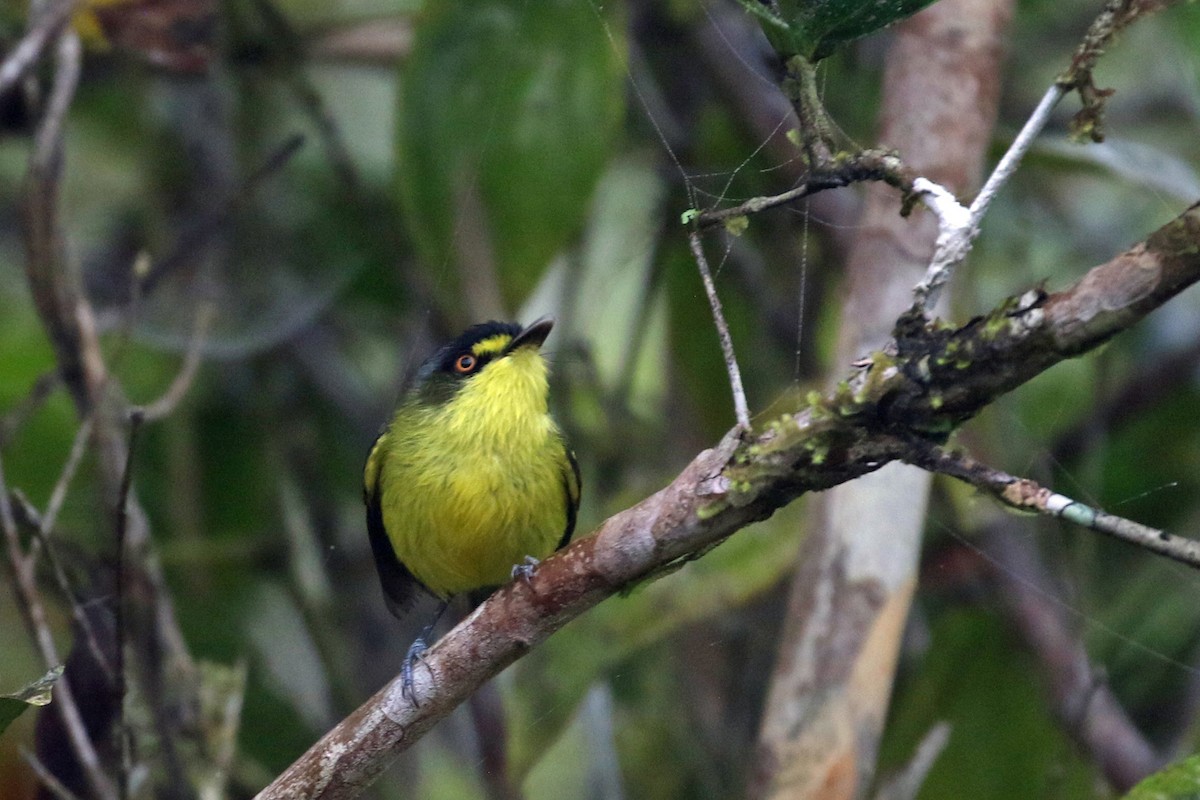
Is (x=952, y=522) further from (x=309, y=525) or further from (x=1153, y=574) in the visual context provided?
(x=309, y=525)

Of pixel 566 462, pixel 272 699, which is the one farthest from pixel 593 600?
pixel 272 699

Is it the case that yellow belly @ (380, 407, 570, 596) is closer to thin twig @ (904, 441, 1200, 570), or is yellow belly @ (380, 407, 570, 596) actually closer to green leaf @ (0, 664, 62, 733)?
green leaf @ (0, 664, 62, 733)

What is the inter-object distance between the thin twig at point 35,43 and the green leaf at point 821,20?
→ 1855 mm

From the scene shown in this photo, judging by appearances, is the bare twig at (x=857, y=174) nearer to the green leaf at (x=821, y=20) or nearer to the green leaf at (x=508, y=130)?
the green leaf at (x=821, y=20)

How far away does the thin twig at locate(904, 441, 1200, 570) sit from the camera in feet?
3.30

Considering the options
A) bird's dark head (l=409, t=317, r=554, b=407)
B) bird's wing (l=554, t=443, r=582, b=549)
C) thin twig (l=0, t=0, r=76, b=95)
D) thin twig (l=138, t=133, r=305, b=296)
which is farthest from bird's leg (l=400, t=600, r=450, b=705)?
thin twig (l=0, t=0, r=76, b=95)

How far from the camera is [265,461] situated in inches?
153

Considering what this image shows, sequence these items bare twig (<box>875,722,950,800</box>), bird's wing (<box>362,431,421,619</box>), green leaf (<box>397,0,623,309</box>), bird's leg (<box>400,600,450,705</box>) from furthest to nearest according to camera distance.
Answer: green leaf (<box>397,0,623,309</box>)
bird's wing (<box>362,431,421,619</box>)
bare twig (<box>875,722,950,800</box>)
bird's leg (<box>400,600,450,705</box>)

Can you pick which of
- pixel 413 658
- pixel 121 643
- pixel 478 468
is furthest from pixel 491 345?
pixel 121 643

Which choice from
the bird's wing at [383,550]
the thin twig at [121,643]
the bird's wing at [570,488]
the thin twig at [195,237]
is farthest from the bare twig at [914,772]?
the thin twig at [195,237]

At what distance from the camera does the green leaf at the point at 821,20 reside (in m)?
1.25

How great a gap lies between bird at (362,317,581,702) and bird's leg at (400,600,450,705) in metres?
0.05

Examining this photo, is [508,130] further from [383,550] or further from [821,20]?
[821,20]

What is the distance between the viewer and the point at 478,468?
8.38 ft
